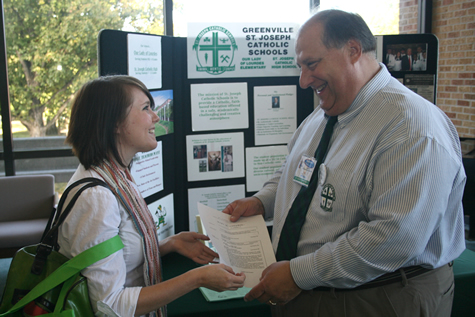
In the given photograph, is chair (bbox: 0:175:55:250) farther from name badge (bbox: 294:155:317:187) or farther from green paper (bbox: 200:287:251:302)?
name badge (bbox: 294:155:317:187)

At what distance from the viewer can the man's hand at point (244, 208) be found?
1.71m

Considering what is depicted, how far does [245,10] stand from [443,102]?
9.62ft

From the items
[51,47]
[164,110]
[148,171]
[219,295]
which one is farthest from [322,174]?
[51,47]

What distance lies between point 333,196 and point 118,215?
0.71 m

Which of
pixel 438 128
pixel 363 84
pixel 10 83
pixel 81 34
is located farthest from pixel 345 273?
pixel 10 83

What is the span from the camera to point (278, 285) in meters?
1.33

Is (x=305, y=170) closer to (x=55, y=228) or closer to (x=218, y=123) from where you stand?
(x=55, y=228)

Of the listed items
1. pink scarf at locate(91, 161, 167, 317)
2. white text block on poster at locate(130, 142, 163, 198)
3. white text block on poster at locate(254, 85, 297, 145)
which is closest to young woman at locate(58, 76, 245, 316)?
pink scarf at locate(91, 161, 167, 317)

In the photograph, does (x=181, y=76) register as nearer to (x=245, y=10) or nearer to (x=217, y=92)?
(x=217, y=92)

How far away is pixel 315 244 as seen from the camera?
139cm

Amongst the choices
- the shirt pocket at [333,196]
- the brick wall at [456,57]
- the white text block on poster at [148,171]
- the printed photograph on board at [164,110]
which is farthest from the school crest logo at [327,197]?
the brick wall at [456,57]

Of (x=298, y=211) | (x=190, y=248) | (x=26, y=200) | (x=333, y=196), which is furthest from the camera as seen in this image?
(x=26, y=200)

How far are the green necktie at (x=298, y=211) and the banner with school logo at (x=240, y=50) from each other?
3.94 ft

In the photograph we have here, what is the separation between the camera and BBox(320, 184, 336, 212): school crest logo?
132 centimetres
